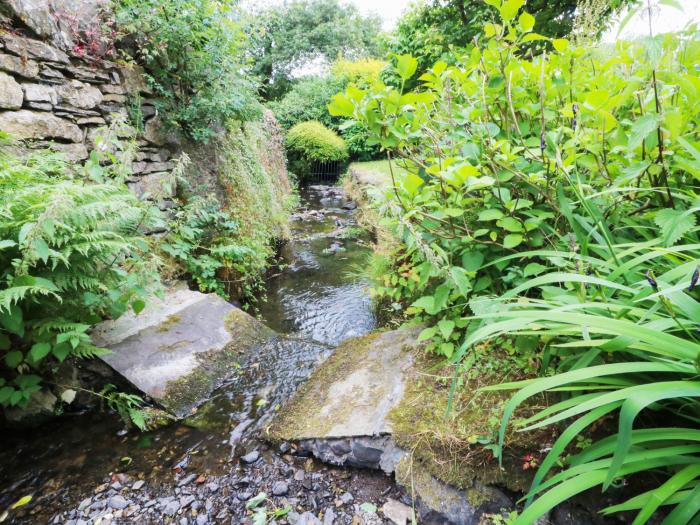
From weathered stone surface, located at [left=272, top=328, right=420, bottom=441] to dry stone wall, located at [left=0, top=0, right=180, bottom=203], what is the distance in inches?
73.1

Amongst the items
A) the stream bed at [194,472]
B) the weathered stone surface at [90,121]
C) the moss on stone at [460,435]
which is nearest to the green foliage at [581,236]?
the moss on stone at [460,435]

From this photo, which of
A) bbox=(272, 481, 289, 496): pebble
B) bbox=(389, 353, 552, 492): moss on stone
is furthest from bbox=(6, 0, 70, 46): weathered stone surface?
bbox=(389, 353, 552, 492): moss on stone

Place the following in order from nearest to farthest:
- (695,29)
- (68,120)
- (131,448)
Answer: (695,29)
(131,448)
(68,120)

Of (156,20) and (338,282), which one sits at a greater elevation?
(156,20)

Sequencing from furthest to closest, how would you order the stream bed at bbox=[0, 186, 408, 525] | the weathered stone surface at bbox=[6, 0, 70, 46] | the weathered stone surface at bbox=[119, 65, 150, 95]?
the weathered stone surface at bbox=[119, 65, 150, 95]
the weathered stone surface at bbox=[6, 0, 70, 46]
the stream bed at bbox=[0, 186, 408, 525]

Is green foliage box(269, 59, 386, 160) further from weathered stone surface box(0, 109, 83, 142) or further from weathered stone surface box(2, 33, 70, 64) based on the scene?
weathered stone surface box(0, 109, 83, 142)

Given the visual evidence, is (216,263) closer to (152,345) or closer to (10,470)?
(152,345)

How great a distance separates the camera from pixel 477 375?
5.93 feet

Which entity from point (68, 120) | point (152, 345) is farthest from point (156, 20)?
point (152, 345)

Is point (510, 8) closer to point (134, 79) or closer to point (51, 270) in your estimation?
point (51, 270)

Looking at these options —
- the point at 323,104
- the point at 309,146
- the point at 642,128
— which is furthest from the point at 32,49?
the point at 323,104

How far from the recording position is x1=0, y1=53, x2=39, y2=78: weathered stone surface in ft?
8.74

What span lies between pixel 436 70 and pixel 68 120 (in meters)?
3.33

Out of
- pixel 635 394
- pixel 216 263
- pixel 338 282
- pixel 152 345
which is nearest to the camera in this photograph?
pixel 635 394
